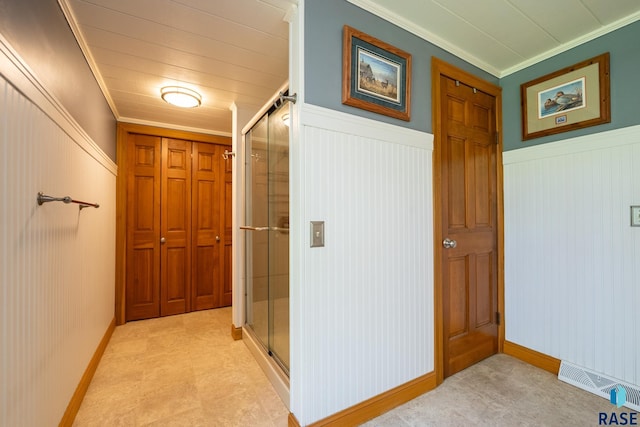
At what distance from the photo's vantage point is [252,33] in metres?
1.67

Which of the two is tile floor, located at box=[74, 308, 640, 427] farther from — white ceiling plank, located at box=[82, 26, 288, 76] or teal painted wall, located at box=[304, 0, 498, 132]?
white ceiling plank, located at box=[82, 26, 288, 76]

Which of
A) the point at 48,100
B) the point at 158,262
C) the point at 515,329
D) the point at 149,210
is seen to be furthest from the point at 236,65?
the point at 515,329

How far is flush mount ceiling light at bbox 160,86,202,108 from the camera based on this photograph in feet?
7.63

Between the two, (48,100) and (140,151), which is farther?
(140,151)

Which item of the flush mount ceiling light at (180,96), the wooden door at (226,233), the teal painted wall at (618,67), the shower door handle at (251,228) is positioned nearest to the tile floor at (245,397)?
the shower door handle at (251,228)

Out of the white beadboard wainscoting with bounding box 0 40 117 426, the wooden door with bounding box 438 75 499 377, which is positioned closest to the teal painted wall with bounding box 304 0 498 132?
the wooden door with bounding box 438 75 499 377

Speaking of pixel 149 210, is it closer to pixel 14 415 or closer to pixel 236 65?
pixel 236 65

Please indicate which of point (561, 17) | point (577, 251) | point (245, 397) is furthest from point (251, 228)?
point (561, 17)

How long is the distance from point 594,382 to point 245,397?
2278 millimetres

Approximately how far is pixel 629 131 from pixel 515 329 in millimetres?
1589

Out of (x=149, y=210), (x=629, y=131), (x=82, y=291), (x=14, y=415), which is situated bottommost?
(x=14, y=415)

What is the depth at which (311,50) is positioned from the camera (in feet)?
4.57

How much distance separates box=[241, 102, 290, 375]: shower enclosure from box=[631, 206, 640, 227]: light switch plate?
7.00 ft

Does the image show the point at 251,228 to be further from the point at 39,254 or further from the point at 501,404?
the point at 501,404
